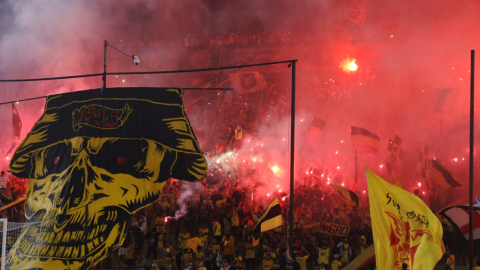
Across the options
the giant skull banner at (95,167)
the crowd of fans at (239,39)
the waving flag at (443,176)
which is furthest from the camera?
the crowd of fans at (239,39)

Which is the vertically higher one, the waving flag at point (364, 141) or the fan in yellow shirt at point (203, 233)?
the waving flag at point (364, 141)

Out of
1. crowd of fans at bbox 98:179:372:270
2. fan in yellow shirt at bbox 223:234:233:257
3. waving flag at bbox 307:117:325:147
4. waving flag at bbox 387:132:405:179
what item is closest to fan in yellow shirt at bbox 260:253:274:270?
crowd of fans at bbox 98:179:372:270

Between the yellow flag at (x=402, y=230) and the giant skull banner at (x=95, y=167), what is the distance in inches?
104

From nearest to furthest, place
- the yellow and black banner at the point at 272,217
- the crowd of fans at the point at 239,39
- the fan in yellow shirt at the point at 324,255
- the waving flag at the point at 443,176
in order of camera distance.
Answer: the yellow and black banner at the point at 272,217, the fan in yellow shirt at the point at 324,255, the waving flag at the point at 443,176, the crowd of fans at the point at 239,39

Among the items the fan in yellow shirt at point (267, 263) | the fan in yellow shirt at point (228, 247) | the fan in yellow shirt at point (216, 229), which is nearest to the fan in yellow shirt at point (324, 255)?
the fan in yellow shirt at point (267, 263)

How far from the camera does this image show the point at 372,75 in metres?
18.0

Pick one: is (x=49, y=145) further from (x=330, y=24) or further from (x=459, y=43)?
(x=459, y=43)

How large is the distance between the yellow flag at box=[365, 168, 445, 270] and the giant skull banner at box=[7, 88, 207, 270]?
265 cm

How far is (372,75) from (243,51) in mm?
5946

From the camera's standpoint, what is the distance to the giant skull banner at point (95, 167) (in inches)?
211

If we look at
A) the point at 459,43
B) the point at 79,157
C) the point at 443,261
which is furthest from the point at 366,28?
the point at 79,157

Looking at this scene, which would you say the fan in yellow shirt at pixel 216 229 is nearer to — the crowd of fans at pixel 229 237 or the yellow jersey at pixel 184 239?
the crowd of fans at pixel 229 237

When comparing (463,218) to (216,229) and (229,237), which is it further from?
(216,229)

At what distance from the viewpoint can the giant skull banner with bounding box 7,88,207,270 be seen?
536cm
